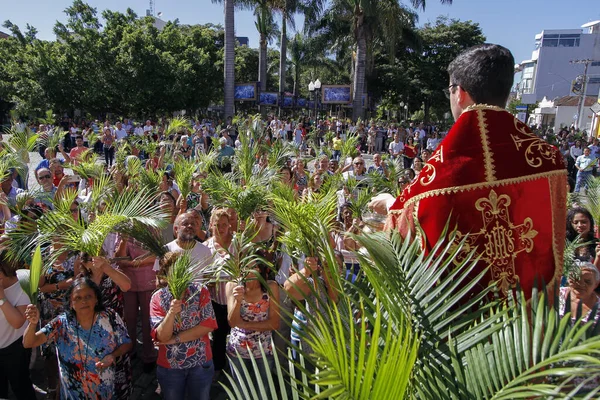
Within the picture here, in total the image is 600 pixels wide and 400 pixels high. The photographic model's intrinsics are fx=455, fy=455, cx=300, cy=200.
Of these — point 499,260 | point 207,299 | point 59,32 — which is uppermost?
point 59,32

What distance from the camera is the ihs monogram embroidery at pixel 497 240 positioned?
5.61 feet

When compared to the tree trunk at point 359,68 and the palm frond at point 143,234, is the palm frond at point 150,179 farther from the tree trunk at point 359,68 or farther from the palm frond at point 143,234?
the tree trunk at point 359,68

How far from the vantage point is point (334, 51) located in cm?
3541

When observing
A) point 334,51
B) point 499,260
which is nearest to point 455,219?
point 499,260

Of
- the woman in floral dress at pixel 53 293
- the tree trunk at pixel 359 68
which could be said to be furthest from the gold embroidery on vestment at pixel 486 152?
the tree trunk at pixel 359 68

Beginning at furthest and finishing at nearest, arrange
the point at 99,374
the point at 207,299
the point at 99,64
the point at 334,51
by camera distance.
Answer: the point at 334,51
the point at 99,64
the point at 207,299
the point at 99,374

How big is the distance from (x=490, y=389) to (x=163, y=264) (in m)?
2.71

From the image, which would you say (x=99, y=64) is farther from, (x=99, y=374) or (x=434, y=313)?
(x=434, y=313)

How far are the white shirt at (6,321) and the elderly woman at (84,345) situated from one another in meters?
0.42

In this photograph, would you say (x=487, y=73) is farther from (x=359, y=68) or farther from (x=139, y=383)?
(x=359, y=68)

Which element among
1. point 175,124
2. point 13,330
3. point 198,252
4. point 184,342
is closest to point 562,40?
point 175,124

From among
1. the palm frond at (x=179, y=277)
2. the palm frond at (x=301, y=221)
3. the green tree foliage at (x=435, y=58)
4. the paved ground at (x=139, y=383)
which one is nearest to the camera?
the palm frond at (x=301, y=221)

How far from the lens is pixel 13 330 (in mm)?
3549

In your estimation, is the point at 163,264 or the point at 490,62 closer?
the point at 490,62
